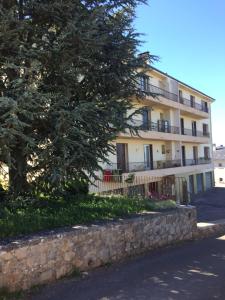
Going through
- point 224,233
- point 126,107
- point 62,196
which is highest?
point 126,107

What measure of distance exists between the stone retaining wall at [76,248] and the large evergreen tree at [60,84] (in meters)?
1.58

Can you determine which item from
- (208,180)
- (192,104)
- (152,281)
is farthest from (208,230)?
(208,180)

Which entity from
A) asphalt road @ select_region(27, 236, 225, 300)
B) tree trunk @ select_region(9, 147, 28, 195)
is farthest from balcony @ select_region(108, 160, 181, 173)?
asphalt road @ select_region(27, 236, 225, 300)

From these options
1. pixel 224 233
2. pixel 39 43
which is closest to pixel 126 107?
pixel 39 43

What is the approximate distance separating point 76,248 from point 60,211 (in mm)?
1538

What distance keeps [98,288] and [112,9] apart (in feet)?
26.1

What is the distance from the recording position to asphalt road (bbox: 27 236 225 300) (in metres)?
6.71

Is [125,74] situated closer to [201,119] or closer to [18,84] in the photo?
[18,84]

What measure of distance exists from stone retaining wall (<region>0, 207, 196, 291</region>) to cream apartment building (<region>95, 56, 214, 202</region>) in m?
10.4

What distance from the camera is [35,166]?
947cm

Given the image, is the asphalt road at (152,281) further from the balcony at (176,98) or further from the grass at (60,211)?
the balcony at (176,98)

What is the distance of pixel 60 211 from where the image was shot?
30.2 ft

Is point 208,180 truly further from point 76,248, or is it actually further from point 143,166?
point 76,248

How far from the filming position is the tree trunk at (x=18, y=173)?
30.1ft
